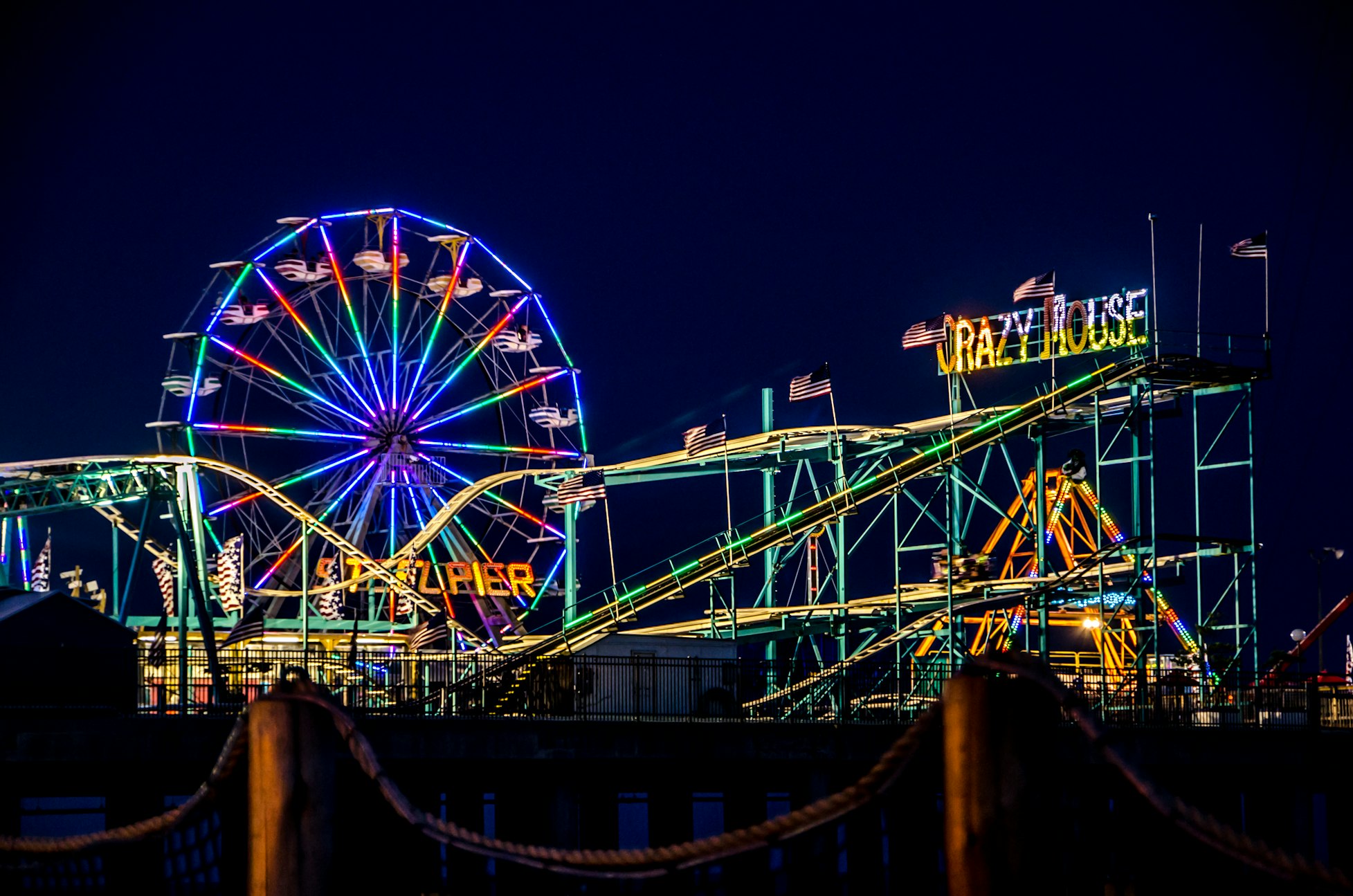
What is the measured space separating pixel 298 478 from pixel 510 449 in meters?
8.26

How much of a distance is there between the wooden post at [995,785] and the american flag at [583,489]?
46088mm

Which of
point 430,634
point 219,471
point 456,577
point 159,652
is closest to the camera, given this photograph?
point 159,652

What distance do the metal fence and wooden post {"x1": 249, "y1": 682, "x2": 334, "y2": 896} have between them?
2446cm

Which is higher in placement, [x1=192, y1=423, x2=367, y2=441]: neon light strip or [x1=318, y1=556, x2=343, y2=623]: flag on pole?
[x1=192, y1=423, x2=367, y2=441]: neon light strip

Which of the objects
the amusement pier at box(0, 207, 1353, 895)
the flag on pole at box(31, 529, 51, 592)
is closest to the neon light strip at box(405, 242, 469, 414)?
the amusement pier at box(0, 207, 1353, 895)

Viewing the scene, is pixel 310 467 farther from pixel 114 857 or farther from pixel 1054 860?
pixel 1054 860

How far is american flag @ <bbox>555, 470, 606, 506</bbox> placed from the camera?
53469 millimetres

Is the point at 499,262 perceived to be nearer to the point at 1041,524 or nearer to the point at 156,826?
the point at 1041,524

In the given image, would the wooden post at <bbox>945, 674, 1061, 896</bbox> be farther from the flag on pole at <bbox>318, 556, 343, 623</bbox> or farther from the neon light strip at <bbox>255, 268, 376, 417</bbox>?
the flag on pole at <bbox>318, 556, 343, 623</bbox>

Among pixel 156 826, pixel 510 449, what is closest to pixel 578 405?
pixel 510 449

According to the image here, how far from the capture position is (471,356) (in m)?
62.2

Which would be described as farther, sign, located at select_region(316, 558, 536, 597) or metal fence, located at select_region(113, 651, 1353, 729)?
sign, located at select_region(316, 558, 536, 597)

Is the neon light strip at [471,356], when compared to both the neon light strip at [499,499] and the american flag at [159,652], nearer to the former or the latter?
the neon light strip at [499,499]

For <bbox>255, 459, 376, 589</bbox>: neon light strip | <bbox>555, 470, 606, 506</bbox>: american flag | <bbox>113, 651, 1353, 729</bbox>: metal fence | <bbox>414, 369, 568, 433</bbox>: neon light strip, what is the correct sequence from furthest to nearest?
<bbox>414, 369, 568, 433</bbox>: neon light strip → <bbox>255, 459, 376, 589</bbox>: neon light strip → <bbox>555, 470, 606, 506</bbox>: american flag → <bbox>113, 651, 1353, 729</bbox>: metal fence
